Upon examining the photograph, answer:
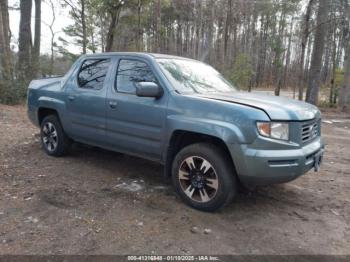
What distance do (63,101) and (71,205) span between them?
2144 millimetres

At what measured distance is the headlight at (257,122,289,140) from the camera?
341 centimetres

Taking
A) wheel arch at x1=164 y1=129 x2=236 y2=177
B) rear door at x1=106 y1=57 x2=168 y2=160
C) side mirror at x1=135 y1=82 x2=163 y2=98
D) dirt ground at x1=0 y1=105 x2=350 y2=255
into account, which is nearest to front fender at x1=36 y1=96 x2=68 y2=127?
dirt ground at x1=0 y1=105 x2=350 y2=255

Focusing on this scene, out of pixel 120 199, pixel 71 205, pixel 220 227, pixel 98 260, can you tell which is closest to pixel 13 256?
pixel 98 260

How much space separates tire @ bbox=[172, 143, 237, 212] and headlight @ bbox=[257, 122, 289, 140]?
557mm

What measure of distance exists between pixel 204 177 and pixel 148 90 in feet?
4.08

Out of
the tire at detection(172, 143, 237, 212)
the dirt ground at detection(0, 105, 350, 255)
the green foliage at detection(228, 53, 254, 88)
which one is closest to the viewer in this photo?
the dirt ground at detection(0, 105, 350, 255)

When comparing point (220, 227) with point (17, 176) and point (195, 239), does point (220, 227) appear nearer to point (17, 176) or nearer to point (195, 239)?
point (195, 239)

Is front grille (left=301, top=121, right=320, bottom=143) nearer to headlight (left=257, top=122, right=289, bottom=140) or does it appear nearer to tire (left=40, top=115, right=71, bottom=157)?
headlight (left=257, top=122, right=289, bottom=140)

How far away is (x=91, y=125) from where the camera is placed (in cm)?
500

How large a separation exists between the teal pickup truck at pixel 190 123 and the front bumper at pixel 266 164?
10 millimetres

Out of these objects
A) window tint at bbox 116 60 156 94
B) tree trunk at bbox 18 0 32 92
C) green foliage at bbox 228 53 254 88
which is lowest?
window tint at bbox 116 60 156 94

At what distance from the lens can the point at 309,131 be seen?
387cm

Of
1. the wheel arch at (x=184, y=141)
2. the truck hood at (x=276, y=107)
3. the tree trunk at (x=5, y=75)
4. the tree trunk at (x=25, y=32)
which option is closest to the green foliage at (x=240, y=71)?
the tree trunk at (x=25, y=32)

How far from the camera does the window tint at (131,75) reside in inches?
175
